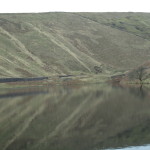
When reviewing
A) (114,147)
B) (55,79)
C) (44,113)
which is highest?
(114,147)

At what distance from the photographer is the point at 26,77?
180750mm

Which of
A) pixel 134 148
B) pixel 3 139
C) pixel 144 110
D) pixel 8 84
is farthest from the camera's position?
pixel 8 84

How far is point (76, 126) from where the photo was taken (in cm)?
5750

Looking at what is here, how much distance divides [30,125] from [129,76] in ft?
377

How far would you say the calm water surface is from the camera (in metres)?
44.8

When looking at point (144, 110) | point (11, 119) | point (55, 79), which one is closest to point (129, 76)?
point (55, 79)

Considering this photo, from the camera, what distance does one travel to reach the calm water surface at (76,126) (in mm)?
44781

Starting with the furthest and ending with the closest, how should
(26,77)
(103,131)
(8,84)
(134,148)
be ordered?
(26,77) → (8,84) → (103,131) → (134,148)

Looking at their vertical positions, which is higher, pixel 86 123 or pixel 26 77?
pixel 86 123

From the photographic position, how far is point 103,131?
172 feet

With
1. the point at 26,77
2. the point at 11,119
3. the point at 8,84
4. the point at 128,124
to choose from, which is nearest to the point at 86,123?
the point at 128,124

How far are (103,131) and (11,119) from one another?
20.8m

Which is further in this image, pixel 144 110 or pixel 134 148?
pixel 144 110

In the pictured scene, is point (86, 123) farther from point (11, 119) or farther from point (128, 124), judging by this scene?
point (11, 119)
